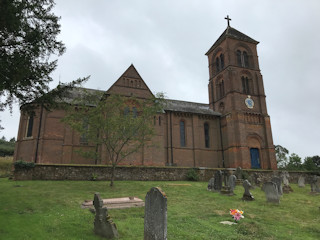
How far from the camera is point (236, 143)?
32031 millimetres

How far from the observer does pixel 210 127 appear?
3488cm

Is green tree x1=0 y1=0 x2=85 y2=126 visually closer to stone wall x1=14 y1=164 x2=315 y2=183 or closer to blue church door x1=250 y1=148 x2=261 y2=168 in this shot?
stone wall x1=14 y1=164 x2=315 y2=183

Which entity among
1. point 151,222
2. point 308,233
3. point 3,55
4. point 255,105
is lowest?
point 308,233

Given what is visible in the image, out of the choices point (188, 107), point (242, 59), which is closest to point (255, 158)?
point (188, 107)

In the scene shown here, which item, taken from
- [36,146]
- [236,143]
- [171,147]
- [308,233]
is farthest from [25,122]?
[308,233]

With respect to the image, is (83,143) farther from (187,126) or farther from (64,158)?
(187,126)

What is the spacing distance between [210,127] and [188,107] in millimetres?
4618

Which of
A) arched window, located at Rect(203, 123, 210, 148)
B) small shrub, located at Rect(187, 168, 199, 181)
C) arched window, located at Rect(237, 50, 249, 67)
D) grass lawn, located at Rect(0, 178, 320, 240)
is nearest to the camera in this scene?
grass lawn, located at Rect(0, 178, 320, 240)

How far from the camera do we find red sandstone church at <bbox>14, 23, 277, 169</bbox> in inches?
1045

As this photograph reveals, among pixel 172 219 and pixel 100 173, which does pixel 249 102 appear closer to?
pixel 100 173

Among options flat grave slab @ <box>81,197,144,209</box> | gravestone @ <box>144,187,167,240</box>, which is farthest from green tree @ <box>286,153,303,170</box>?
gravestone @ <box>144,187,167,240</box>

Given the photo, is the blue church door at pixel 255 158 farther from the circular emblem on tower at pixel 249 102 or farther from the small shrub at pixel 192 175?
the small shrub at pixel 192 175

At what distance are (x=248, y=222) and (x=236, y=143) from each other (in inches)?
961

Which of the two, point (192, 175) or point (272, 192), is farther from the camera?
point (192, 175)
